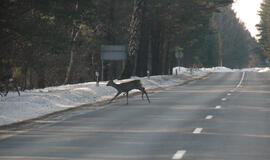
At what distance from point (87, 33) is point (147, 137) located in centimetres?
4820

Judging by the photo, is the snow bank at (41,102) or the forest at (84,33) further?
the forest at (84,33)

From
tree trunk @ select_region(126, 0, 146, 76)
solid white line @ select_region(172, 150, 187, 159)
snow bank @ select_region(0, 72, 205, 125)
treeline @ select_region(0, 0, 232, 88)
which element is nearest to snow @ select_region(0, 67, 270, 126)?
snow bank @ select_region(0, 72, 205, 125)

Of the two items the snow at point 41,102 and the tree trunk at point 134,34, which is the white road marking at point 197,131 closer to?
the snow at point 41,102

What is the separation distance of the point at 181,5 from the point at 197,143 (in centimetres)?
5409

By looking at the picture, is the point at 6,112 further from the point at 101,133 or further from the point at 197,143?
Answer: the point at 197,143

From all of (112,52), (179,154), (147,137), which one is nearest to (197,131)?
(147,137)

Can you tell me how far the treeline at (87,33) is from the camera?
3191 centimetres

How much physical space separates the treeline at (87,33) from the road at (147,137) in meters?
8.83

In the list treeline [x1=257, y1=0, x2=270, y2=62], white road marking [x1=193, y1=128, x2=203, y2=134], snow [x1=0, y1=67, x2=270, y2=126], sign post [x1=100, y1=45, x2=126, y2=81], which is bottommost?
snow [x1=0, y1=67, x2=270, y2=126]

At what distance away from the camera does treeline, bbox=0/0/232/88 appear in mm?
31906

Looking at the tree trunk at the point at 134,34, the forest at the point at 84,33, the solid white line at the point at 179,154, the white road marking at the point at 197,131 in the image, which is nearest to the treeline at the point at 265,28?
the forest at the point at 84,33

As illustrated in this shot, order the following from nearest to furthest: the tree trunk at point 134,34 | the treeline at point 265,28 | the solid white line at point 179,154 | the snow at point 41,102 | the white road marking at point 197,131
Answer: the solid white line at point 179,154 → the white road marking at point 197,131 → the snow at point 41,102 → the tree trunk at point 134,34 → the treeline at point 265,28

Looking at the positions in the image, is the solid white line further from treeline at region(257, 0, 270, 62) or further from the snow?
treeline at region(257, 0, 270, 62)

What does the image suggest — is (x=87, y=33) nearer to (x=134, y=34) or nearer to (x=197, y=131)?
(x=134, y=34)
